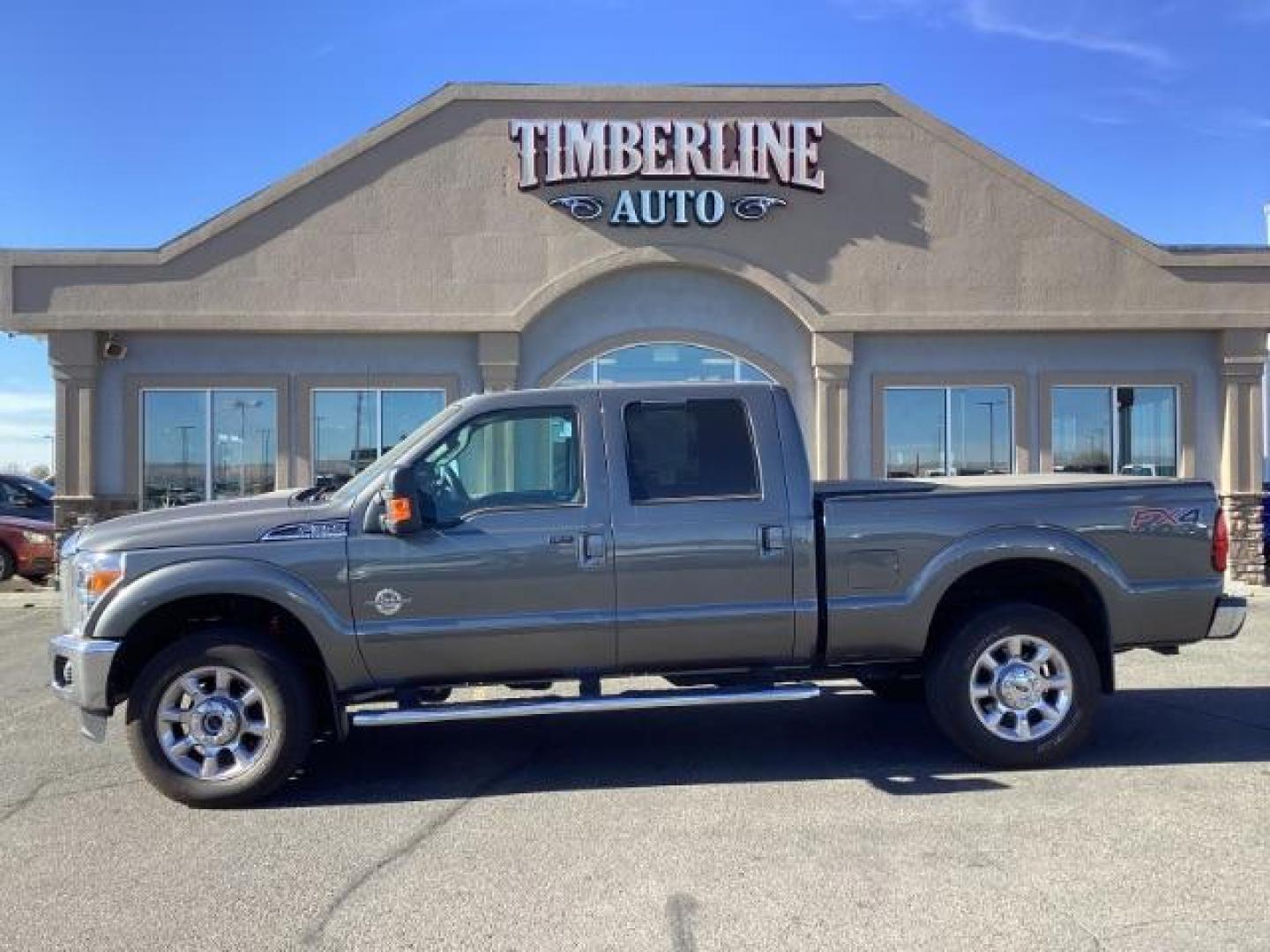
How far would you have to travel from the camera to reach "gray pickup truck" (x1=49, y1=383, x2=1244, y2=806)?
220 inches

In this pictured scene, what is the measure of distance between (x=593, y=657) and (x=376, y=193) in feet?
34.5

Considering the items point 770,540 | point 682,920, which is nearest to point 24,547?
point 770,540

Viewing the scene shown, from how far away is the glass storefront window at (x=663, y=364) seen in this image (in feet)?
49.6

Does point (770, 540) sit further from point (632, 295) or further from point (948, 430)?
point (948, 430)

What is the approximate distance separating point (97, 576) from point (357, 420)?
9.49 meters

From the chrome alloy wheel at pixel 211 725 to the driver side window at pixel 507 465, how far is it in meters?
1.32

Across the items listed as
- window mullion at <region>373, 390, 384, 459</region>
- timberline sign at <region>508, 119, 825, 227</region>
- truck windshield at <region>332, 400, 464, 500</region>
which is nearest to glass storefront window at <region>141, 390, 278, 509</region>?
window mullion at <region>373, 390, 384, 459</region>

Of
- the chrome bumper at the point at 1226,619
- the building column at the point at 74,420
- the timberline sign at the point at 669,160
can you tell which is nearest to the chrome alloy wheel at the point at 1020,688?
the chrome bumper at the point at 1226,619

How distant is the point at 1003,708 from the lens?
6.07m

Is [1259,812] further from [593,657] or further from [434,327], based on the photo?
[434,327]

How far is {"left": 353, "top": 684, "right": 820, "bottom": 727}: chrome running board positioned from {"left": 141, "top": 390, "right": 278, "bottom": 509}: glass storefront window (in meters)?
9.94

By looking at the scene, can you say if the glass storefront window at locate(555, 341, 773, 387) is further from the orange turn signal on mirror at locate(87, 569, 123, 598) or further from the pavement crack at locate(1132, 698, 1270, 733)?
the orange turn signal on mirror at locate(87, 569, 123, 598)

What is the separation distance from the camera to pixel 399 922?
4.19 metres

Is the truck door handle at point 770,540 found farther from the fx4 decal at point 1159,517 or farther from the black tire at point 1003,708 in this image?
the fx4 decal at point 1159,517
